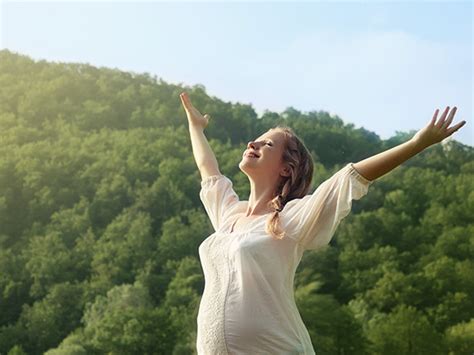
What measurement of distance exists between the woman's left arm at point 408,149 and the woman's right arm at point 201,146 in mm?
544

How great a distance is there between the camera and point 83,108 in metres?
33.0

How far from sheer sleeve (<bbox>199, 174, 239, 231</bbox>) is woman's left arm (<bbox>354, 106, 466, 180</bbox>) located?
0.43 metres

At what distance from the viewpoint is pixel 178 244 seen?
2341 cm

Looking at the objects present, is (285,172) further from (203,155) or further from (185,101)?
(185,101)

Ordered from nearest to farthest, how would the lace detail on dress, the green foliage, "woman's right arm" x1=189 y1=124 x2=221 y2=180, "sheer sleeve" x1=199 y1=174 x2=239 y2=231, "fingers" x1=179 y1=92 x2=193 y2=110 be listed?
the lace detail on dress < "sheer sleeve" x1=199 y1=174 x2=239 y2=231 < "woman's right arm" x1=189 y1=124 x2=221 y2=180 < "fingers" x1=179 y1=92 x2=193 y2=110 < the green foliage

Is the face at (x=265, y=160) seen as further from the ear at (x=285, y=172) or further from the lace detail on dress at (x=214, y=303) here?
the lace detail on dress at (x=214, y=303)

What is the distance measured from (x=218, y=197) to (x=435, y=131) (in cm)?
59

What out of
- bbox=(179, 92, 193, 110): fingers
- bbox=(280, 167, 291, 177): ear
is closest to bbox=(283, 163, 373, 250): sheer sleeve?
bbox=(280, 167, 291, 177): ear

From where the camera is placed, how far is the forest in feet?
64.8

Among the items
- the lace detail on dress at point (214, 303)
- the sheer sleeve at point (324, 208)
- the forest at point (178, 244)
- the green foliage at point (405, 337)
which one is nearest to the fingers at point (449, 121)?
the sheer sleeve at point (324, 208)

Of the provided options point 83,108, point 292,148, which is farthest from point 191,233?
point 292,148

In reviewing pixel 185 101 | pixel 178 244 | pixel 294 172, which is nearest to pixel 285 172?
pixel 294 172

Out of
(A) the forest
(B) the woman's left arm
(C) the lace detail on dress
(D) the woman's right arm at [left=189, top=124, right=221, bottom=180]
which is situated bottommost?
(C) the lace detail on dress

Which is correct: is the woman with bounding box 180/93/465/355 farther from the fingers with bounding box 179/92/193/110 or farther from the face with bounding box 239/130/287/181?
the fingers with bounding box 179/92/193/110
